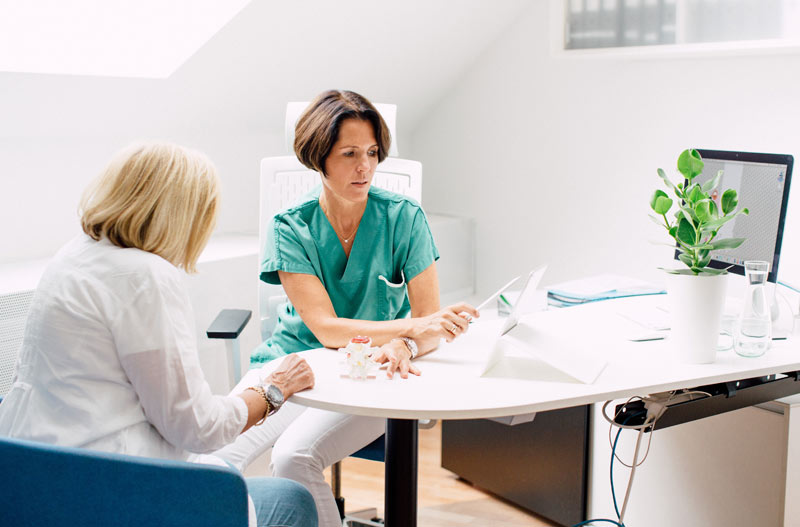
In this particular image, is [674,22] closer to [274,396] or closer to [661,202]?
[661,202]

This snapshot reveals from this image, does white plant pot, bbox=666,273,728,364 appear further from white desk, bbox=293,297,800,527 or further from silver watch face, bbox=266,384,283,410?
silver watch face, bbox=266,384,283,410

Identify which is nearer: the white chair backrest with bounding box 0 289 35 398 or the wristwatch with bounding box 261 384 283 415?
the wristwatch with bounding box 261 384 283 415

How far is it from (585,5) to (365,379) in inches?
69.7

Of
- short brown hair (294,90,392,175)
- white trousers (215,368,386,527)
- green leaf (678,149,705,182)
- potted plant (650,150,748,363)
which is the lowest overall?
white trousers (215,368,386,527)

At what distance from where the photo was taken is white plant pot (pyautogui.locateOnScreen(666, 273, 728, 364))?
1.64m

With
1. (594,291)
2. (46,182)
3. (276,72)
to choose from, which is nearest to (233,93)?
(276,72)

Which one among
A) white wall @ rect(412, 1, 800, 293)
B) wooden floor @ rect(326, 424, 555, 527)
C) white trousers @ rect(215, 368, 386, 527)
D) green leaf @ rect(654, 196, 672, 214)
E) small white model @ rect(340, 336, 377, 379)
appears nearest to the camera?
small white model @ rect(340, 336, 377, 379)

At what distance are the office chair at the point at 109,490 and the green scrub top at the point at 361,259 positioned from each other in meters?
0.80

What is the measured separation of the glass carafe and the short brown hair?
36.4 inches

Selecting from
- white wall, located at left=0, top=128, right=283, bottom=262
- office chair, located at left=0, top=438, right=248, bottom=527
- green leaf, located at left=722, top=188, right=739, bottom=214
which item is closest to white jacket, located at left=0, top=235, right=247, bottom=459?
office chair, located at left=0, top=438, right=248, bottom=527

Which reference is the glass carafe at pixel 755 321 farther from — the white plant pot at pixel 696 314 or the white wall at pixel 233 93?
the white wall at pixel 233 93

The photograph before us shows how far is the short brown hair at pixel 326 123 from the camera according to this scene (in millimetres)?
1928

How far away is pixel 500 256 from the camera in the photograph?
12.3 feet

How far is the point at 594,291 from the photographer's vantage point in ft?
7.77
